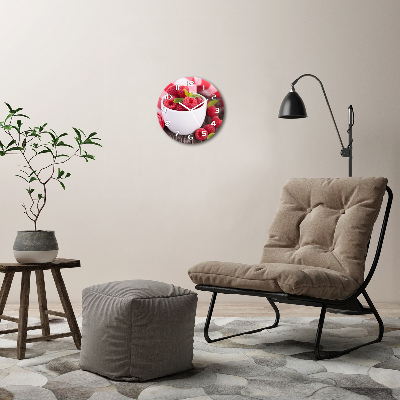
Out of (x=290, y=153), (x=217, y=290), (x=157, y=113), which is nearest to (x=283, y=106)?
(x=290, y=153)

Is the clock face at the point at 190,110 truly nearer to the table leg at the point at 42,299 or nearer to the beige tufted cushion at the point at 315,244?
the beige tufted cushion at the point at 315,244

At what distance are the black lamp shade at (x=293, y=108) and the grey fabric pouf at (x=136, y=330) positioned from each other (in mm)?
1788

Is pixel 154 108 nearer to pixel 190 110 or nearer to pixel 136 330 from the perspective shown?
pixel 190 110

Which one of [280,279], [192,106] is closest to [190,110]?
[192,106]

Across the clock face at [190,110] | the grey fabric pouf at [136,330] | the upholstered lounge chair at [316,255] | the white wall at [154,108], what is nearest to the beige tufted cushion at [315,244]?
the upholstered lounge chair at [316,255]

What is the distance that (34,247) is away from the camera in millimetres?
2672

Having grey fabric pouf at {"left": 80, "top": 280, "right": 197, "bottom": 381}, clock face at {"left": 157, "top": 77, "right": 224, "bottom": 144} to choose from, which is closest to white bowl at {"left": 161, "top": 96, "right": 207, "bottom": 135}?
clock face at {"left": 157, "top": 77, "right": 224, "bottom": 144}

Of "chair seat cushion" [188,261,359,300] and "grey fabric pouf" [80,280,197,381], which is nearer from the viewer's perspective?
"grey fabric pouf" [80,280,197,381]

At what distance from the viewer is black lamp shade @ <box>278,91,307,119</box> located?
3.73 meters

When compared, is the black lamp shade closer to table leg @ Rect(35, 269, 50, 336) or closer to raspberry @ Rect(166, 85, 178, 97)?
raspberry @ Rect(166, 85, 178, 97)

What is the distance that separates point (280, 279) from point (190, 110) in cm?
201

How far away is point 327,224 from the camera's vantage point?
298cm

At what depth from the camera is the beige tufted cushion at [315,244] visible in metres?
2.55

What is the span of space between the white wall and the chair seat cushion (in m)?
1.46
